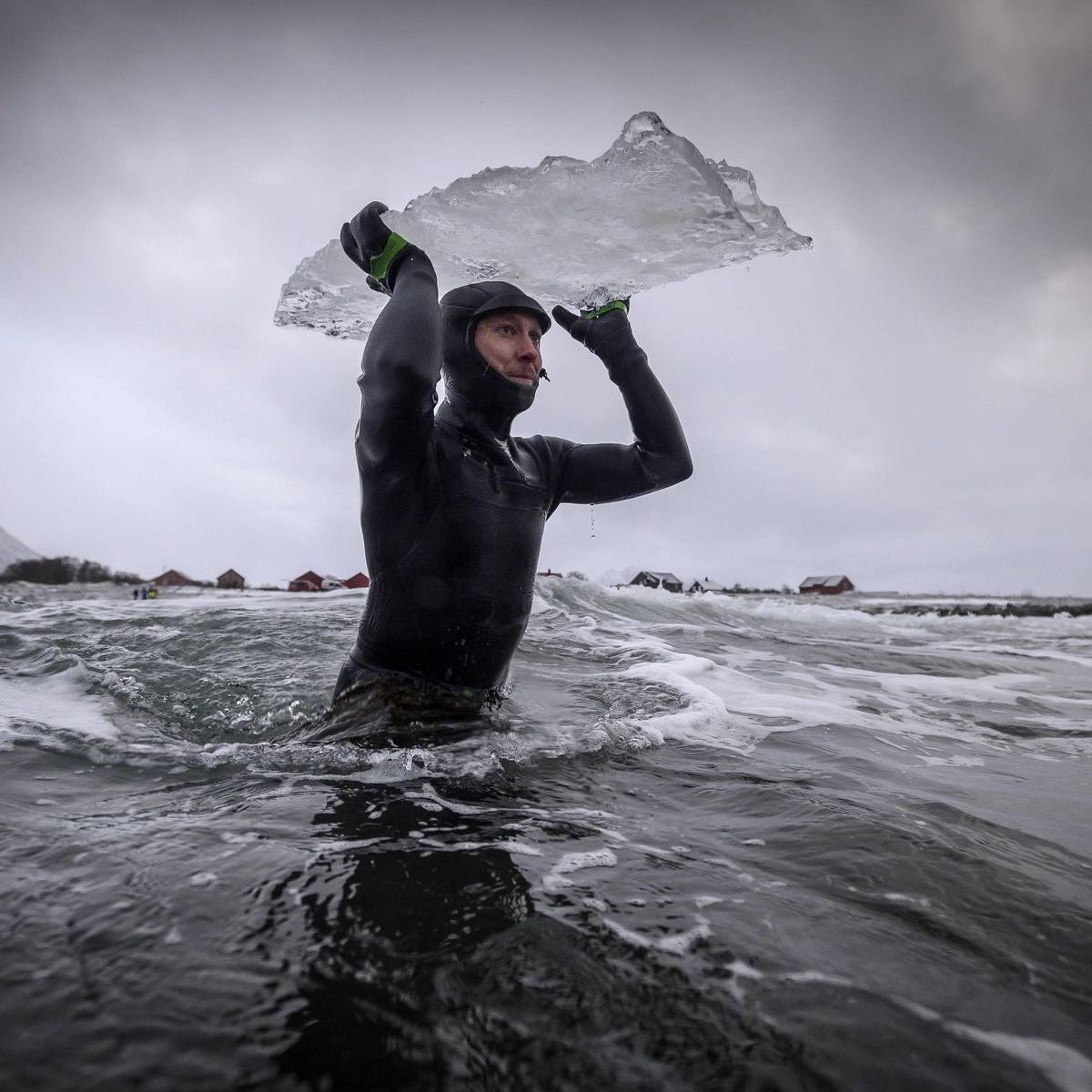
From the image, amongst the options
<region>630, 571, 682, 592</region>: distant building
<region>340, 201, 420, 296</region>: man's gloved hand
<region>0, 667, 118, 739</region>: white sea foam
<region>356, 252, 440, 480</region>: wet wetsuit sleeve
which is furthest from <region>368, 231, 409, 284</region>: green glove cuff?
<region>630, 571, 682, 592</region>: distant building

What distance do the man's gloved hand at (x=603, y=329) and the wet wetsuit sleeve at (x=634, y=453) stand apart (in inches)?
1.2

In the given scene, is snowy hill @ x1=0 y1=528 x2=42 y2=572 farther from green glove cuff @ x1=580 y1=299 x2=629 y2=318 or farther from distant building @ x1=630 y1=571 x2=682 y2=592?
green glove cuff @ x1=580 y1=299 x2=629 y2=318

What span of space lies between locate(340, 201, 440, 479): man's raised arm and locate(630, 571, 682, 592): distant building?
39708mm

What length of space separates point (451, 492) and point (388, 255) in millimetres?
1061

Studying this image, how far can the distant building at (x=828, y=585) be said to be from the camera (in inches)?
2337

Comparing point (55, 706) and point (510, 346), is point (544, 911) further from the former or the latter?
point (55, 706)

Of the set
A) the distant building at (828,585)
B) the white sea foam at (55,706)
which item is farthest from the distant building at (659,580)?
the white sea foam at (55,706)

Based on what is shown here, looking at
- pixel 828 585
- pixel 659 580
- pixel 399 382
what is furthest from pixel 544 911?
pixel 828 585

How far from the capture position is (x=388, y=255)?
9.27ft

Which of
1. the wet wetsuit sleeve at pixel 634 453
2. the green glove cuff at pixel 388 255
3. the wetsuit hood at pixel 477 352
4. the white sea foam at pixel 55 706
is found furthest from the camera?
the wet wetsuit sleeve at pixel 634 453

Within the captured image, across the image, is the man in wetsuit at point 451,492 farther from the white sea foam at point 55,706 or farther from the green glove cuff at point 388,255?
the white sea foam at point 55,706

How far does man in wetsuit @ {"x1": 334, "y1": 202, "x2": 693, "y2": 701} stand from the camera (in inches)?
104

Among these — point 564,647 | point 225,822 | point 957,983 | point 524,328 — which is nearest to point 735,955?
point 957,983

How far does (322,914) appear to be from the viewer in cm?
121
